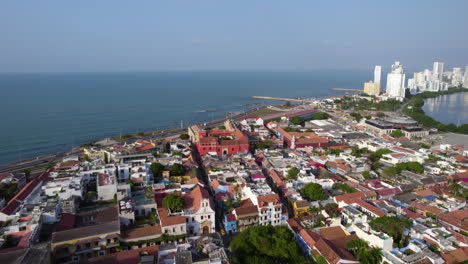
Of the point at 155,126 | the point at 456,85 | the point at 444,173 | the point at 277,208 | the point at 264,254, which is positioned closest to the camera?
the point at 264,254

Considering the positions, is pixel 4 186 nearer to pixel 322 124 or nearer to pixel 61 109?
pixel 322 124

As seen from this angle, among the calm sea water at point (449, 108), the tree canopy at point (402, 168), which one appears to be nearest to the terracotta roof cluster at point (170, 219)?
the tree canopy at point (402, 168)

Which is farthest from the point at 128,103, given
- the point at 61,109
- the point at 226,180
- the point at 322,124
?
the point at 226,180

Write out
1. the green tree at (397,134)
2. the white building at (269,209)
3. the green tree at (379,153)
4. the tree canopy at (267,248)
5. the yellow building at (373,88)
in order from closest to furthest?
the tree canopy at (267,248), the white building at (269,209), the green tree at (379,153), the green tree at (397,134), the yellow building at (373,88)

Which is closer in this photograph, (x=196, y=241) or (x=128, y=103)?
(x=196, y=241)

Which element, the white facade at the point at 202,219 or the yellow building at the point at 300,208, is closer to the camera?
the white facade at the point at 202,219

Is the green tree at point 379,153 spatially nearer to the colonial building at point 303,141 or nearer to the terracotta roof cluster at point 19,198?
the colonial building at point 303,141
